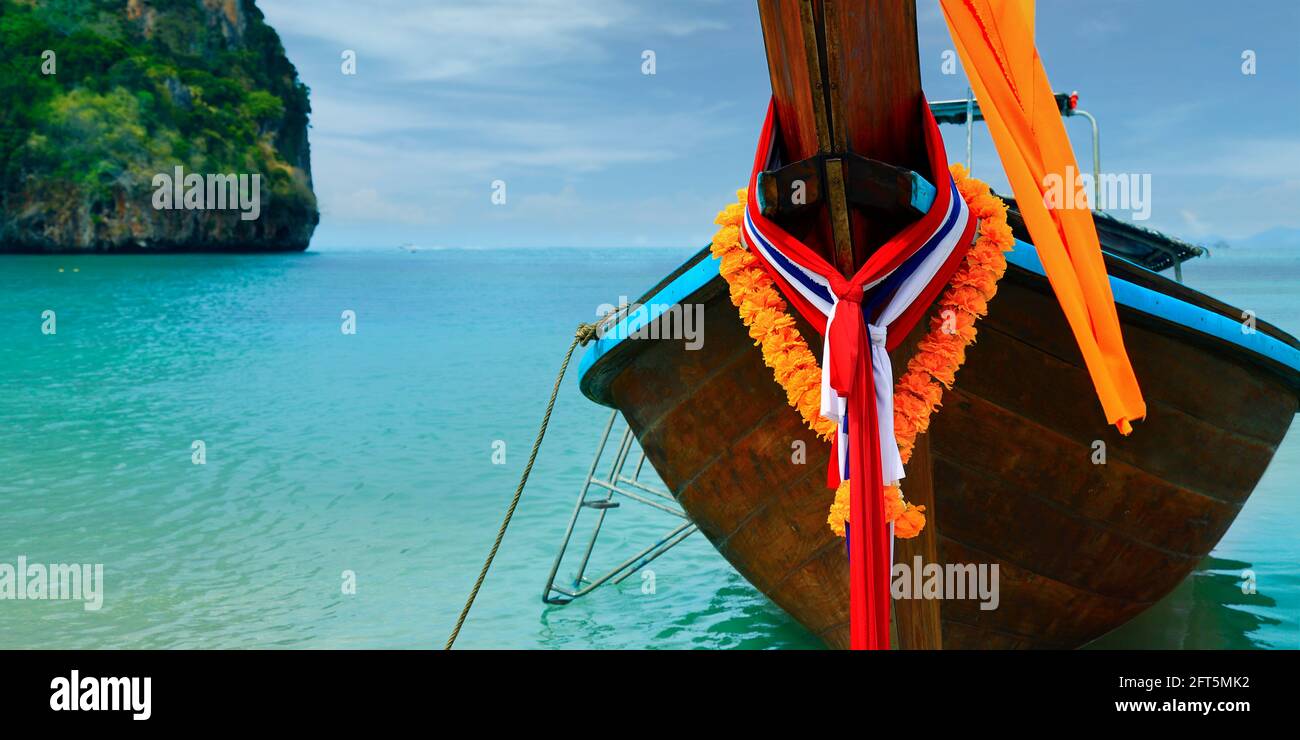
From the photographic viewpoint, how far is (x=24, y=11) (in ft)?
237

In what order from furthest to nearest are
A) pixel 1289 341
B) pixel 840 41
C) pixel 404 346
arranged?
pixel 404 346 < pixel 1289 341 < pixel 840 41

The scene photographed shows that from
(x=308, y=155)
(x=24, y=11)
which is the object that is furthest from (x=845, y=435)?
(x=308, y=155)

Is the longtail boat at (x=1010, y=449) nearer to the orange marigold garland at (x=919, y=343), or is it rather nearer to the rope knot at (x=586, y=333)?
the orange marigold garland at (x=919, y=343)

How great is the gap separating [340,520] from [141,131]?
226ft

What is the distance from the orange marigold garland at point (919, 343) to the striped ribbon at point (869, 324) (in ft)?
0.43

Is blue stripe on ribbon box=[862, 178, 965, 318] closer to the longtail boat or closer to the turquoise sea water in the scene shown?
the longtail boat

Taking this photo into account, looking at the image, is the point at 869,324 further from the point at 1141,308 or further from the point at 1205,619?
the point at 1205,619

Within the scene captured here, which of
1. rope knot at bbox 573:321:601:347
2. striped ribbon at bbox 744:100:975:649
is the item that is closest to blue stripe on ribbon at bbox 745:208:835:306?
striped ribbon at bbox 744:100:975:649

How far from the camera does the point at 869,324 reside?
319cm

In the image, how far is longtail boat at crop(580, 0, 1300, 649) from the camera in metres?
3.91

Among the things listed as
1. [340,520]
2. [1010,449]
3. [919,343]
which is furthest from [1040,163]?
[340,520]

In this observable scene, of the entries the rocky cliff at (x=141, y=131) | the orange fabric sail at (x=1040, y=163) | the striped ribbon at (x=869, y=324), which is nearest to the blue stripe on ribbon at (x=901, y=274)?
the striped ribbon at (x=869, y=324)

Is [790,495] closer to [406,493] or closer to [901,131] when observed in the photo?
[901,131]

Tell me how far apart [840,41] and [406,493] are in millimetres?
8688
